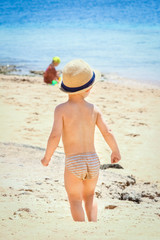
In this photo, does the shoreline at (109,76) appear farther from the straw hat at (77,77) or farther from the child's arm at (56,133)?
the child's arm at (56,133)

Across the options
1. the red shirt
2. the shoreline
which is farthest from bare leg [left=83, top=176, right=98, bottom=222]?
the shoreline

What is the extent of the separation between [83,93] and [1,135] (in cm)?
353

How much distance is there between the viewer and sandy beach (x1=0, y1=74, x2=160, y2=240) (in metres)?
2.43

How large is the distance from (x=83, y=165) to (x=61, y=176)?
1389 millimetres

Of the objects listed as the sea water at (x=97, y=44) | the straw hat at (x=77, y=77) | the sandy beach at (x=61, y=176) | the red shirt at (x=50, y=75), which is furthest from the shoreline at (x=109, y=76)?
the straw hat at (x=77, y=77)

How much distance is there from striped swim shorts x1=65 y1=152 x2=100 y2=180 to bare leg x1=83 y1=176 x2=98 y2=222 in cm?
8

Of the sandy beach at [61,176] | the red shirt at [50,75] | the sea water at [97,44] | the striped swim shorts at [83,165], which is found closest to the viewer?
the sandy beach at [61,176]

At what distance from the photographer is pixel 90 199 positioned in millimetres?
2838

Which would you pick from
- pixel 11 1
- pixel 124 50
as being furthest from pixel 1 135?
pixel 11 1

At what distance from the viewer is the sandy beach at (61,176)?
7.97ft

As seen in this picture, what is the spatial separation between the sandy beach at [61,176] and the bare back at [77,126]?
0.59 meters

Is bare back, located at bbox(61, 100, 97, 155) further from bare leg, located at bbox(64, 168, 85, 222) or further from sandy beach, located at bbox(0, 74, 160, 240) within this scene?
sandy beach, located at bbox(0, 74, 160, 240)

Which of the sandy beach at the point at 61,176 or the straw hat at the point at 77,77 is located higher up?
the straw hat at the point at 77,77

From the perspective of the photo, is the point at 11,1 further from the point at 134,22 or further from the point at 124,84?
the point at 124,84
